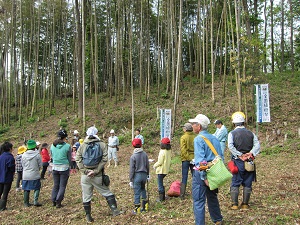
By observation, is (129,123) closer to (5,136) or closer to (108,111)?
(108,111)

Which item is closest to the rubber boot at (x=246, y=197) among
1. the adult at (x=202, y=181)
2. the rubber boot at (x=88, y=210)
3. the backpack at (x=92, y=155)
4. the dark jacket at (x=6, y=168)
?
the adult at (x=202, y=181)

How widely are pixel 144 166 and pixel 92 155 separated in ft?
3.01

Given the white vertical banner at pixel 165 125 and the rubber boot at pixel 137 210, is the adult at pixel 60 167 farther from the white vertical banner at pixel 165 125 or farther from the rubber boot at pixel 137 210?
the white vertical banner at pixel 165 125

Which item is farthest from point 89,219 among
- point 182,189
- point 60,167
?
point 182,189

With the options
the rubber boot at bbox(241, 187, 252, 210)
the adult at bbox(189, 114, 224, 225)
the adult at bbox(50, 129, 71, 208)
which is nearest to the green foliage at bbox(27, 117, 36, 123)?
the adult at bbox(50, 129, 71, 208)

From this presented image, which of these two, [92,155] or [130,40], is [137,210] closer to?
[92,155]

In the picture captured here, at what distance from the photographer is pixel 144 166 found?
15.3 feet

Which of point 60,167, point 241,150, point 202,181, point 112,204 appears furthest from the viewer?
point 60,167

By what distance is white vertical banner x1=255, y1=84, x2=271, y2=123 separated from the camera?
10230 mm

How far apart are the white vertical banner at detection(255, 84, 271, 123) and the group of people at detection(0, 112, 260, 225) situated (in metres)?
4.35

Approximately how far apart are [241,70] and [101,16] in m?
15.1

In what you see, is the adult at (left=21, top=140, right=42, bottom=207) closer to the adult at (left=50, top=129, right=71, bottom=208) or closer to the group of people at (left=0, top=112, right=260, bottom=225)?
the group of people at (left=0, top=112, right=260, bottom=225)

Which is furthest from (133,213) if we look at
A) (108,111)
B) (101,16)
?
(101,16)

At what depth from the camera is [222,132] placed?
6.54 metres
